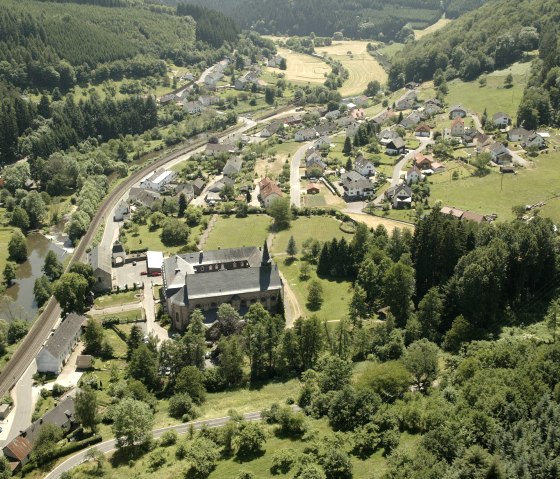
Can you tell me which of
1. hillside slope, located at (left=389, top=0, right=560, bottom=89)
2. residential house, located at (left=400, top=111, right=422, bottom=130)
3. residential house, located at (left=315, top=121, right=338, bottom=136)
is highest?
hillside slope, located at (left=389, top=0, right=560, bottom=89)

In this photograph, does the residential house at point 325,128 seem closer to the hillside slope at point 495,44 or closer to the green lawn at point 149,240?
the hillside slope at point 495,44

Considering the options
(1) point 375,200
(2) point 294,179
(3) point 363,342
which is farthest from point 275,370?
(2) point 294,179

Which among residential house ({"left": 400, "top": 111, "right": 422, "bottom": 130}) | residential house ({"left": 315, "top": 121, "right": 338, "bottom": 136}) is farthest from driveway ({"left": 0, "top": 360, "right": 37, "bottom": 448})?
residential house ({"left": 400, "top": 111, "right": 422, "bottom": 130})

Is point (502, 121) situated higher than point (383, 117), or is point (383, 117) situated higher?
point (502, 121)

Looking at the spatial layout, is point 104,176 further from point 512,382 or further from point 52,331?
point 512,382

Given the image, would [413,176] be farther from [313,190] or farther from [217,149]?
[217,149]

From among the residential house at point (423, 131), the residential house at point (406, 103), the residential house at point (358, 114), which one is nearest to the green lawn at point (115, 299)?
the residential house at point (423, 131)

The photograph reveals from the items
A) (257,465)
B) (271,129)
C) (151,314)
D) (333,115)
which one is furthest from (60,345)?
(333,115)

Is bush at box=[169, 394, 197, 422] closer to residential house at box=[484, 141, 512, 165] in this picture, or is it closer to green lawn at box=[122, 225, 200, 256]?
green lawn at box=[122, 225, 200, 256]
